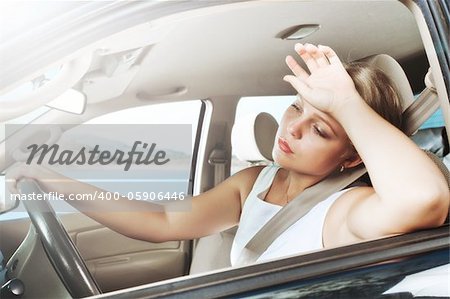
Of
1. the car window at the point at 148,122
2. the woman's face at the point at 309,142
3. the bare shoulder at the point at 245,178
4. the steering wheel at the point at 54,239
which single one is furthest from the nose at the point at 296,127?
the steering wheel at the point at 54,239

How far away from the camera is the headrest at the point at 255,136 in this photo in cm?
142

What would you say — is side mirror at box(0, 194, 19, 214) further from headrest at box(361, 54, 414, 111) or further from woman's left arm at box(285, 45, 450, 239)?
headrest at box(361, 54, 414, 111)

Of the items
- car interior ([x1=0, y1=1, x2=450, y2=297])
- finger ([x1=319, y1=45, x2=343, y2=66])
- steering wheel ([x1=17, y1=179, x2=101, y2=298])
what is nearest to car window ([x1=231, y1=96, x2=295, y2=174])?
car interior ([x1=0, y1=1, x2=450, y2=297])

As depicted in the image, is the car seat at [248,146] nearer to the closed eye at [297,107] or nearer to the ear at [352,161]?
the closed eye at [297,107]

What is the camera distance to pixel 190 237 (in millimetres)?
1484

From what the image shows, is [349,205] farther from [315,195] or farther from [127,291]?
[127,291]

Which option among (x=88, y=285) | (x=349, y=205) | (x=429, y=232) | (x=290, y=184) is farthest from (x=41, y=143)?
(x=429, y=232)

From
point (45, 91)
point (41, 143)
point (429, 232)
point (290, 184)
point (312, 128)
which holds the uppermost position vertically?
point (45, 91)

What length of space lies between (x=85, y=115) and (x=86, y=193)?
0.16 meters

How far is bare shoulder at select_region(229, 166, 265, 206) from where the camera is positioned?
1.46 metres

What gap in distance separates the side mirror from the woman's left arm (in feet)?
2.09

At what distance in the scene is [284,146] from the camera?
1.45m

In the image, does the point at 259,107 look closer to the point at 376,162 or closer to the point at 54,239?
the point at 376,162

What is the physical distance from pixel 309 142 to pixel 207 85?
26 cm
